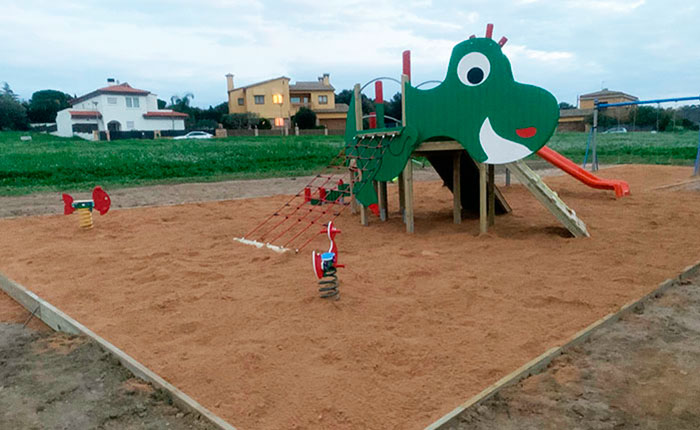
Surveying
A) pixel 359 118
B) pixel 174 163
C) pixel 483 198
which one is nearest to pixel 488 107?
pixel 483 198

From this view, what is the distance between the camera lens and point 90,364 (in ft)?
11.6

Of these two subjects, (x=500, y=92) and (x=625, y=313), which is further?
(x=500, y=92)

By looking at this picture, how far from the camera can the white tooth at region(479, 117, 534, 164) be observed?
6.26 metres

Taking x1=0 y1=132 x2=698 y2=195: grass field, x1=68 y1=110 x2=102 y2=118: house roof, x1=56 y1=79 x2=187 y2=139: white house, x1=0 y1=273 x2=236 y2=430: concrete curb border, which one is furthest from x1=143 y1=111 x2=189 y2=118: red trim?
x1=0 y1=273 x2=236 y2=430: concrete curb border

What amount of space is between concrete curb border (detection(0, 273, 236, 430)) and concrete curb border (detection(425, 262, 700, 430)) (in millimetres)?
1230

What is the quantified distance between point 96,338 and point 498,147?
5179 millimetres

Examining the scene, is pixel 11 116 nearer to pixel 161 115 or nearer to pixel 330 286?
pixel 161 115

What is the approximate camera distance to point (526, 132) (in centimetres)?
616

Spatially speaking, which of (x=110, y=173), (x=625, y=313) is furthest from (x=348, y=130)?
(x=110, y=173)

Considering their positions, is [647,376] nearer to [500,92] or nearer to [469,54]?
[500,92]

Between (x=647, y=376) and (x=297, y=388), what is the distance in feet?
7.54

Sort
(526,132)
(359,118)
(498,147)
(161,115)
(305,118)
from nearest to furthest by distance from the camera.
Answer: (526,132), (498,147), (359,118), (305,118), (161,115)

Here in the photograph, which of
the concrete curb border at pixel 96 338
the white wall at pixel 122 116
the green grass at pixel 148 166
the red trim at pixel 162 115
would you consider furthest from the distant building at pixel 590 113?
the white wall at pixel 122 116

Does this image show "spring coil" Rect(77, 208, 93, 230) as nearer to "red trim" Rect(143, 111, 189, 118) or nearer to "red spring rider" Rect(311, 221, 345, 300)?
"red spring rider" Rect(311, 221, 345, 300)
